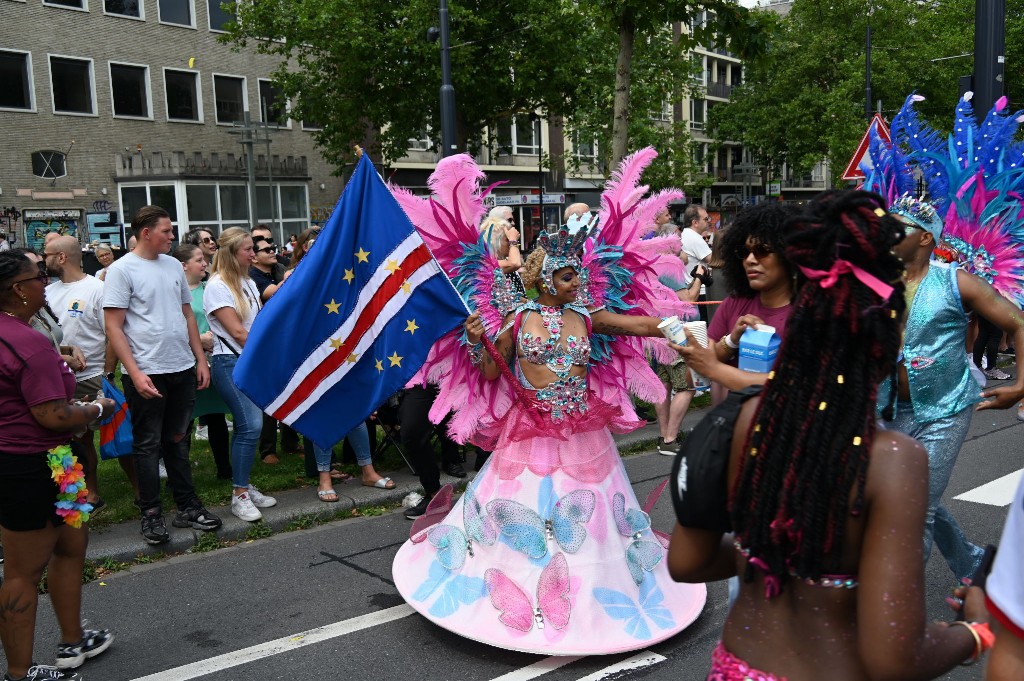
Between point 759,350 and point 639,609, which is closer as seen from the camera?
point 759,350

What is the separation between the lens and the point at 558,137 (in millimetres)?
41250

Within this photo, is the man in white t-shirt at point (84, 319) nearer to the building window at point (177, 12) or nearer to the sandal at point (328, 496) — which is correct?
the sandal at point (328, 496)

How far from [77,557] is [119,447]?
1.89m

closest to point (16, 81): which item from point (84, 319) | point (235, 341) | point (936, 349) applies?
point (84, 319)

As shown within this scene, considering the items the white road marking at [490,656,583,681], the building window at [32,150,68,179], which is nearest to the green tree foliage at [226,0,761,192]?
the building window at [32,150,68,179]

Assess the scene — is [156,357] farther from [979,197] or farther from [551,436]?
[979,197]

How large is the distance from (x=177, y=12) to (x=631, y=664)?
2931cm

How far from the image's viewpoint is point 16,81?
973 inches

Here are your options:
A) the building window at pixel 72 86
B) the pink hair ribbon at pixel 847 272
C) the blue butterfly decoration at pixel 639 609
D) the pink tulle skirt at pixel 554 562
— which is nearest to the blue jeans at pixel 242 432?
the pink tulle skirt at pixel 554 562

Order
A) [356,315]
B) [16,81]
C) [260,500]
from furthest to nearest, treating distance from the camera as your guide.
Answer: [16,81] → [260,500] → [356,315]

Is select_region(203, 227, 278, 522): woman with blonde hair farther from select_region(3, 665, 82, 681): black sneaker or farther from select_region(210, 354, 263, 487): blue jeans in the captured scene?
select_region(3, 665, 82, 681): black sneaker

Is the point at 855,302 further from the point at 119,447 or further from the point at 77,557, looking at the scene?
the point at 119,447

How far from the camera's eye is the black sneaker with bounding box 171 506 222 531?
571 centimetres

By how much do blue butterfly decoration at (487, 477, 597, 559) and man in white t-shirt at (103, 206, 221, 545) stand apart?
2.55 metres
